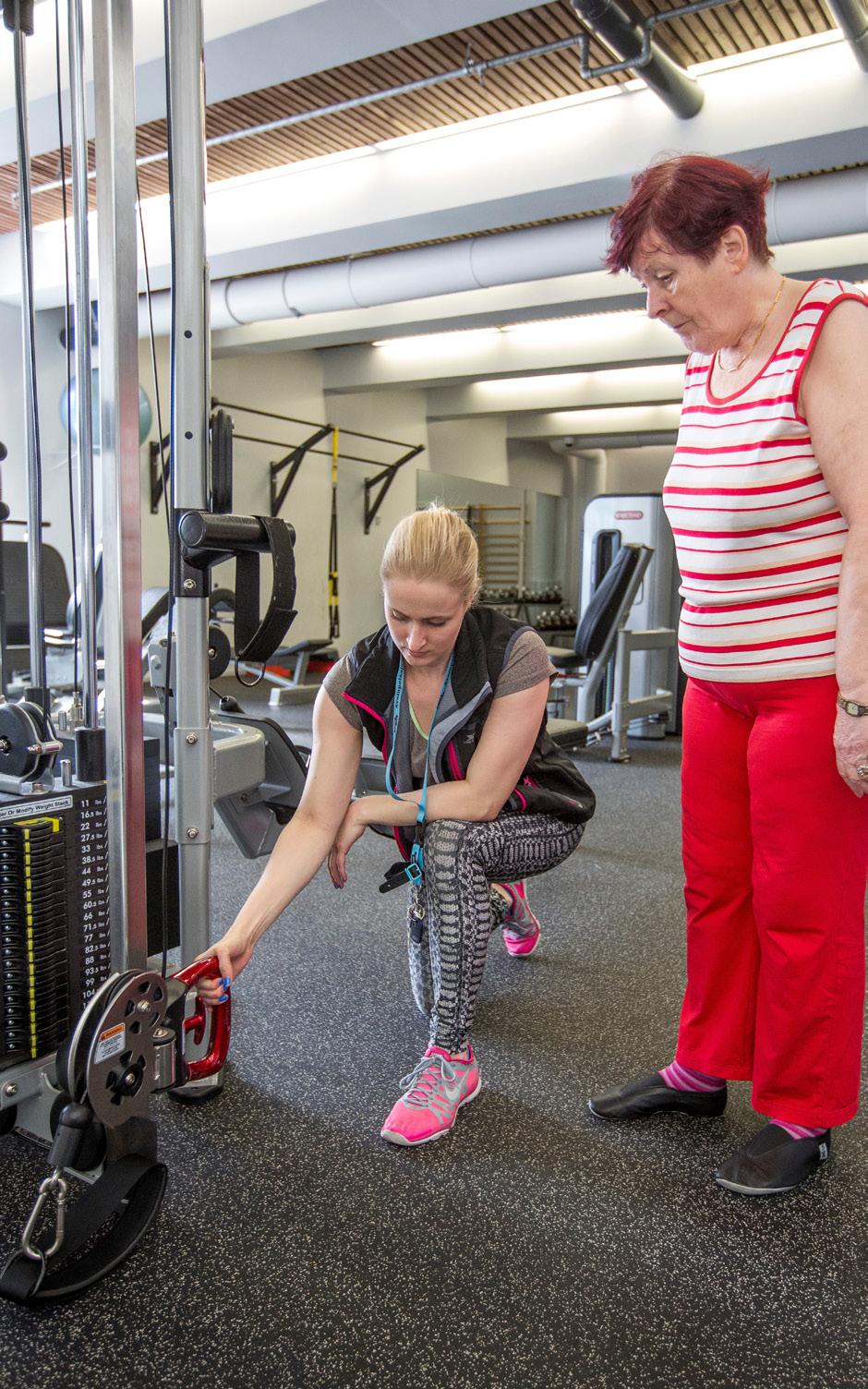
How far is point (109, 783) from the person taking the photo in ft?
4.07

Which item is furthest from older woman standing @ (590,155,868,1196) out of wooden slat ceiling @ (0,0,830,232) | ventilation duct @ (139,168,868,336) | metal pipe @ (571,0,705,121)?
ventilation duct @ (139,168,868,336)

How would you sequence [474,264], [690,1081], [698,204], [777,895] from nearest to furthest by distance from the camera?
[698,204] → [777,895] → [690,1081] → [474,264]

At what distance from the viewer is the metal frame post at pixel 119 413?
3.94 ft

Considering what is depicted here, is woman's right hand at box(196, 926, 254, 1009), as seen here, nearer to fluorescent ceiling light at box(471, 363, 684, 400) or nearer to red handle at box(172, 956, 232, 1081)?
red handle at box(172, 956, 232, 1081)

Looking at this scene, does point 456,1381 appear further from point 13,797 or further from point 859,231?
point 859,231

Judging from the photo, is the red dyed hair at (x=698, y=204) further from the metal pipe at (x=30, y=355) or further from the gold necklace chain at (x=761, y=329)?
the metal pipe at (x=30, y=355)

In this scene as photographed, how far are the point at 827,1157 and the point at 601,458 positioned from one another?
38.4 feet

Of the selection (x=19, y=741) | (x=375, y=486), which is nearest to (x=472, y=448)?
(x=375, y=486)

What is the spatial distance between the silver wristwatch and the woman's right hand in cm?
78

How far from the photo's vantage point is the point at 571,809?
1685 mm

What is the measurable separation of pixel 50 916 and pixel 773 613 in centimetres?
97

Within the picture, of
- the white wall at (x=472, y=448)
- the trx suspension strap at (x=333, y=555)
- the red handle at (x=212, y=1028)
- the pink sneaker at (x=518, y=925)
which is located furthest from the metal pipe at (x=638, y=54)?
the white wall at (x=472, y=448)

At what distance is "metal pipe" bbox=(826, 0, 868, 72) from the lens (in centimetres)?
301

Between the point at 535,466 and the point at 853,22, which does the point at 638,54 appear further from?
the point at 535,466
